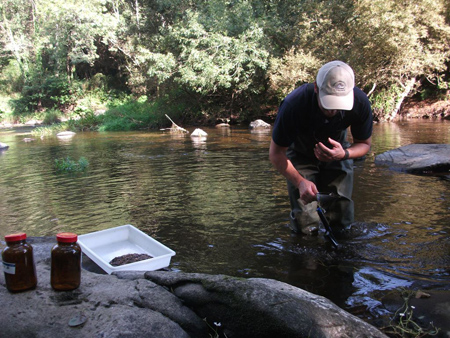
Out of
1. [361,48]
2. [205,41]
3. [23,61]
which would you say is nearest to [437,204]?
[361,48]

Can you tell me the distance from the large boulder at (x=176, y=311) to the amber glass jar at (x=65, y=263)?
2.3 inches

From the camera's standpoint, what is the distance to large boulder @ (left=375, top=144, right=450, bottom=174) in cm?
844

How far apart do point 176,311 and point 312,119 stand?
2.07 metres

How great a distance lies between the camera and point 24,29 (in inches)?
1753

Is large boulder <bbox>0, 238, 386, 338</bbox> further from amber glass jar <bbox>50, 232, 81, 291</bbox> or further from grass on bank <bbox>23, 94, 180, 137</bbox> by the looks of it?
grass on bank <bbox>23, 94, 180, 137</bbox>

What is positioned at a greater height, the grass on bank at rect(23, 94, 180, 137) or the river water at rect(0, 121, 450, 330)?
the grass on bank at rect(23, 94, 180, 137)

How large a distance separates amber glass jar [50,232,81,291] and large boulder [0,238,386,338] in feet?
0.19

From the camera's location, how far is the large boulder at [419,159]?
27.7ft

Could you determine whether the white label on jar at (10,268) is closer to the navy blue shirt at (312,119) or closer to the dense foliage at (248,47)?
the navy blue shirt at (312,119)

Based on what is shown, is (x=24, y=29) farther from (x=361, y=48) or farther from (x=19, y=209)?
(x=19, y=209)

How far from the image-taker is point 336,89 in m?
3.16

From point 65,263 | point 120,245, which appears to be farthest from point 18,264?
point 120,245

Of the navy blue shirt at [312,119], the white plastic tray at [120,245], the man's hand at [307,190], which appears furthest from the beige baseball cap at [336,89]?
the white plastic tray at [120,245]

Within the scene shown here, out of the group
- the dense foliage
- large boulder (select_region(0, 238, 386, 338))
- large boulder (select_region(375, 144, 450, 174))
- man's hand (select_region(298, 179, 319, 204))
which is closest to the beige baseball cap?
man's hand (select_region(298, 179, 319, 204))
